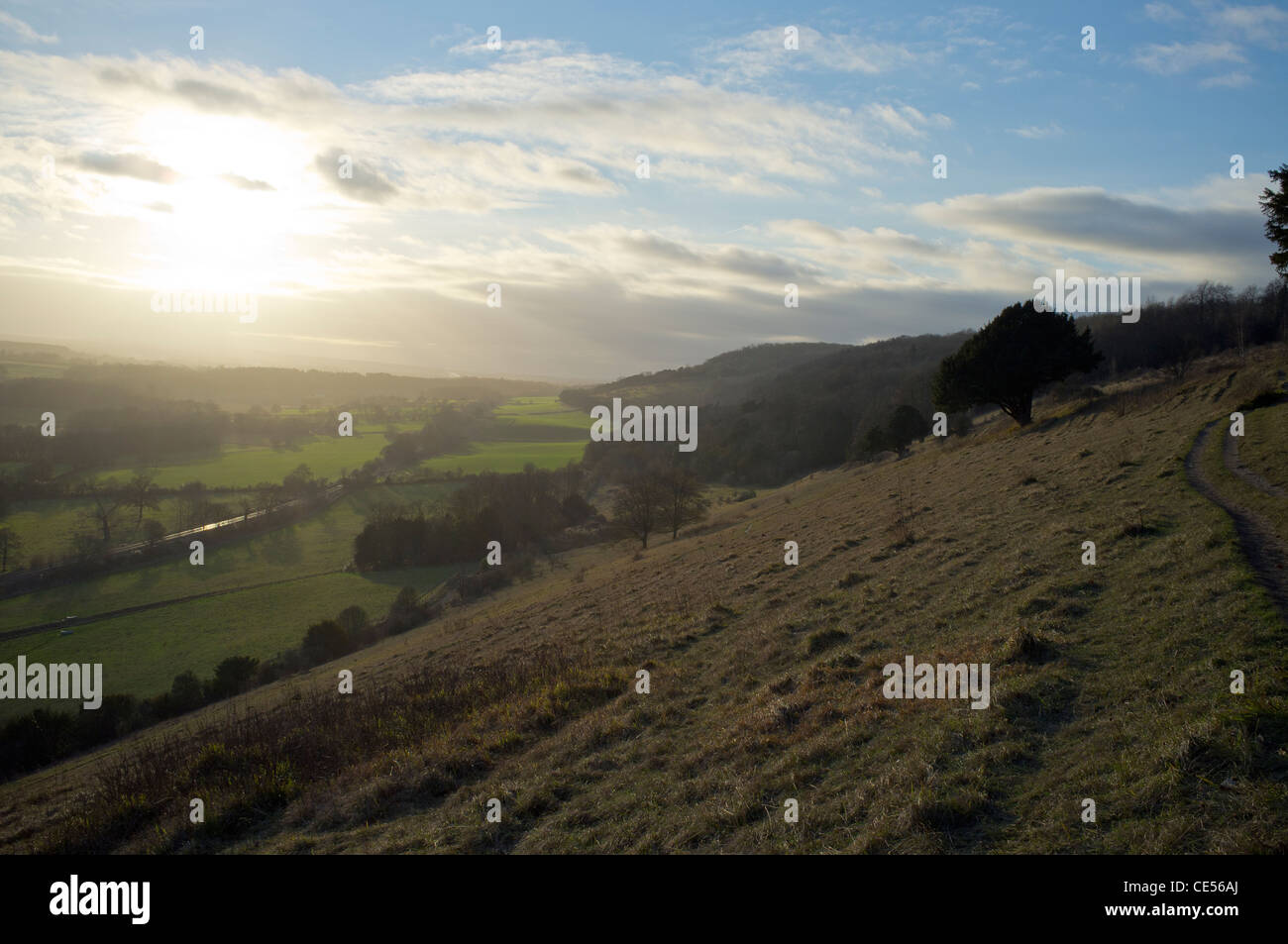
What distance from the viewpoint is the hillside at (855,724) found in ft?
19.0

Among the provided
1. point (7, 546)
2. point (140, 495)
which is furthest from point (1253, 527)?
point (140, 495)

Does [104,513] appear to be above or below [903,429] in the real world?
below

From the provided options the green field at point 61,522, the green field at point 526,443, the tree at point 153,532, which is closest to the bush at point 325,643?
the green field at point 61,522

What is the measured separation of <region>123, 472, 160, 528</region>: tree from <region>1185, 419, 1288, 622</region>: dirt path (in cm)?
7552

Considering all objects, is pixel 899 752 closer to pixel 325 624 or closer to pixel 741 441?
pixel 325 624

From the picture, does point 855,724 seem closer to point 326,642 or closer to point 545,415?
point 326,642

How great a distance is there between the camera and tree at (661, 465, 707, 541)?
47.6 m

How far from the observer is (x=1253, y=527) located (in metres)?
12.4

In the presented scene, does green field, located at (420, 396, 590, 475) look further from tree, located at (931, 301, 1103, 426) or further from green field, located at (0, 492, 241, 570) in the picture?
tree, located at (931, 301, 1103, 426)

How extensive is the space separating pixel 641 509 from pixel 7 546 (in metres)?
46.2

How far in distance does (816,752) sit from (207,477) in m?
89.2

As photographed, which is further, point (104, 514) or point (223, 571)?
point (104, 514)
